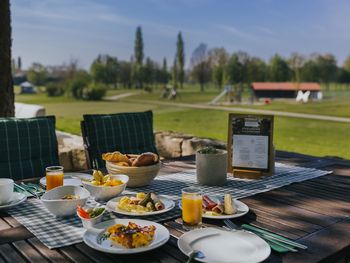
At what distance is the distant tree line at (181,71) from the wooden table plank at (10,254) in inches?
484

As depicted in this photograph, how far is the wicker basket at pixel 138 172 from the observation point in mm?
1468

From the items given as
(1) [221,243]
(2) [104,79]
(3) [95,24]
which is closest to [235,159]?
(1) [221,243]

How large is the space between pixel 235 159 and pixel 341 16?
11689 mm

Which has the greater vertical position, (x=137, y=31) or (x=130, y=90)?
(x=137, y=31)

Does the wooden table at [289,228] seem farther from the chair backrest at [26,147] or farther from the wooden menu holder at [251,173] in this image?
the chair backrest at [26,147]

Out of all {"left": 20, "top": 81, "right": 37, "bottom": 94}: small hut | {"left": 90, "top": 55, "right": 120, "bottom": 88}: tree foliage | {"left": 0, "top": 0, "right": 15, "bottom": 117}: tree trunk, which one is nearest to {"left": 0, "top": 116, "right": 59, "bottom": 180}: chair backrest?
{"left": 0, "top": 0, "right": 15, "bottom": 117}: tree trunk

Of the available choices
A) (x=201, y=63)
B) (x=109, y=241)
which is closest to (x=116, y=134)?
(x=109, y=241)

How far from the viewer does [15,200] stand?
50.1 inches

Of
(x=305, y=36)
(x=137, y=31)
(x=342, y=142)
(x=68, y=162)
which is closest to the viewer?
(x=68, y=162)

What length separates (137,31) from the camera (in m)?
31.4

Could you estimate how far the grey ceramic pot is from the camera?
60.6 inches

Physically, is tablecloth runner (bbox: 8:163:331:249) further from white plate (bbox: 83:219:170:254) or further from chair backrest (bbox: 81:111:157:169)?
chair backrest (bbox: 81:111:157:169)

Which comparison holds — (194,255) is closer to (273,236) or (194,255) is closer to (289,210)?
(273,236)

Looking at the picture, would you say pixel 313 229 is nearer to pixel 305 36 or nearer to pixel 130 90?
pixel 305 36
